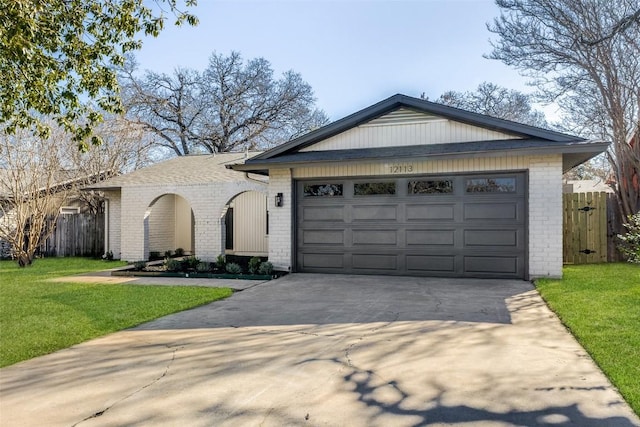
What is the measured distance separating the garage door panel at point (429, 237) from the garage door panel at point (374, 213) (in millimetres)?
539

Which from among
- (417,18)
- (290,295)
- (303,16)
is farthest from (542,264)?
(303,16)

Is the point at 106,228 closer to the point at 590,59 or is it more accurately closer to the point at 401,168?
the point at 401,168

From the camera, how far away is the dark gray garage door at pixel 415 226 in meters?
9.44

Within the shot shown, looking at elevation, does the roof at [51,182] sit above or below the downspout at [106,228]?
above

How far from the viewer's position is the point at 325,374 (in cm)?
393

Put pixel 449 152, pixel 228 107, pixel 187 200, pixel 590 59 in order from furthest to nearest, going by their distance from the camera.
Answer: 1. pixel 228 107
2. pixel 187 200
3. pixel 590 59
4. pixel 449 152

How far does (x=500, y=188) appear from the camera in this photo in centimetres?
948

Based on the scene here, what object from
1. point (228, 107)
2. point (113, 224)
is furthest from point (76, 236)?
point (228, 107)

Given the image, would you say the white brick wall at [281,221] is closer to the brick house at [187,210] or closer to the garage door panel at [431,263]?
the brick house at [187,210]

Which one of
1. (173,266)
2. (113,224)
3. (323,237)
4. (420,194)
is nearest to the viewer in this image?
(420,194)

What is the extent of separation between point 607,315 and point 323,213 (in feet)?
20.9

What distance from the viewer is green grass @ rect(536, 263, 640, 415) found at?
3.84m

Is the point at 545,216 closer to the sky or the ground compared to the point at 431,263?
Answer: closer to the sky

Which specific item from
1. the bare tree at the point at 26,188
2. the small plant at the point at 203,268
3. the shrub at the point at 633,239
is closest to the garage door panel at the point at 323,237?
the small plant at the point at 203,268
